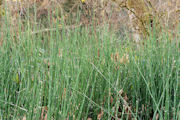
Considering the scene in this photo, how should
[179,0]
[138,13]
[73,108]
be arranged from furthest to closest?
[179,0] < [138,13] < [73,108]

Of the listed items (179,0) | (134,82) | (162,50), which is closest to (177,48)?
(162,50)

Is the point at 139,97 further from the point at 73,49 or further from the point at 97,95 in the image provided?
the point at 73,49

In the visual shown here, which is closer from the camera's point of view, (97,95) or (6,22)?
(97,95)

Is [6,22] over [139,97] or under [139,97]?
over

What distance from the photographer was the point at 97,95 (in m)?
1.53

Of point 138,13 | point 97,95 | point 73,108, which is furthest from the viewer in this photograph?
point 138,13

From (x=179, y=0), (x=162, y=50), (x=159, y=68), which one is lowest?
(x=159, y=68)

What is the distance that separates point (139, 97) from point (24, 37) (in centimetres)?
88

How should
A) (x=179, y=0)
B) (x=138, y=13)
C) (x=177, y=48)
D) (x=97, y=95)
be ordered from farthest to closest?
(x=179, y=0) < (x=138, y=13) < (x=177, y=48) < (x=97, y=95)

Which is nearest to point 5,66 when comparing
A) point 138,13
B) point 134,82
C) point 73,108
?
point 73,108

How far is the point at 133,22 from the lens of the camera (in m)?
3.30

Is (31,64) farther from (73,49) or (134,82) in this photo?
(134,82)

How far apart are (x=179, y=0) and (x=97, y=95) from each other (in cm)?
265

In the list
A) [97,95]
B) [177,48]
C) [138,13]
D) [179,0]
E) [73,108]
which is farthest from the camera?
[179,0]
